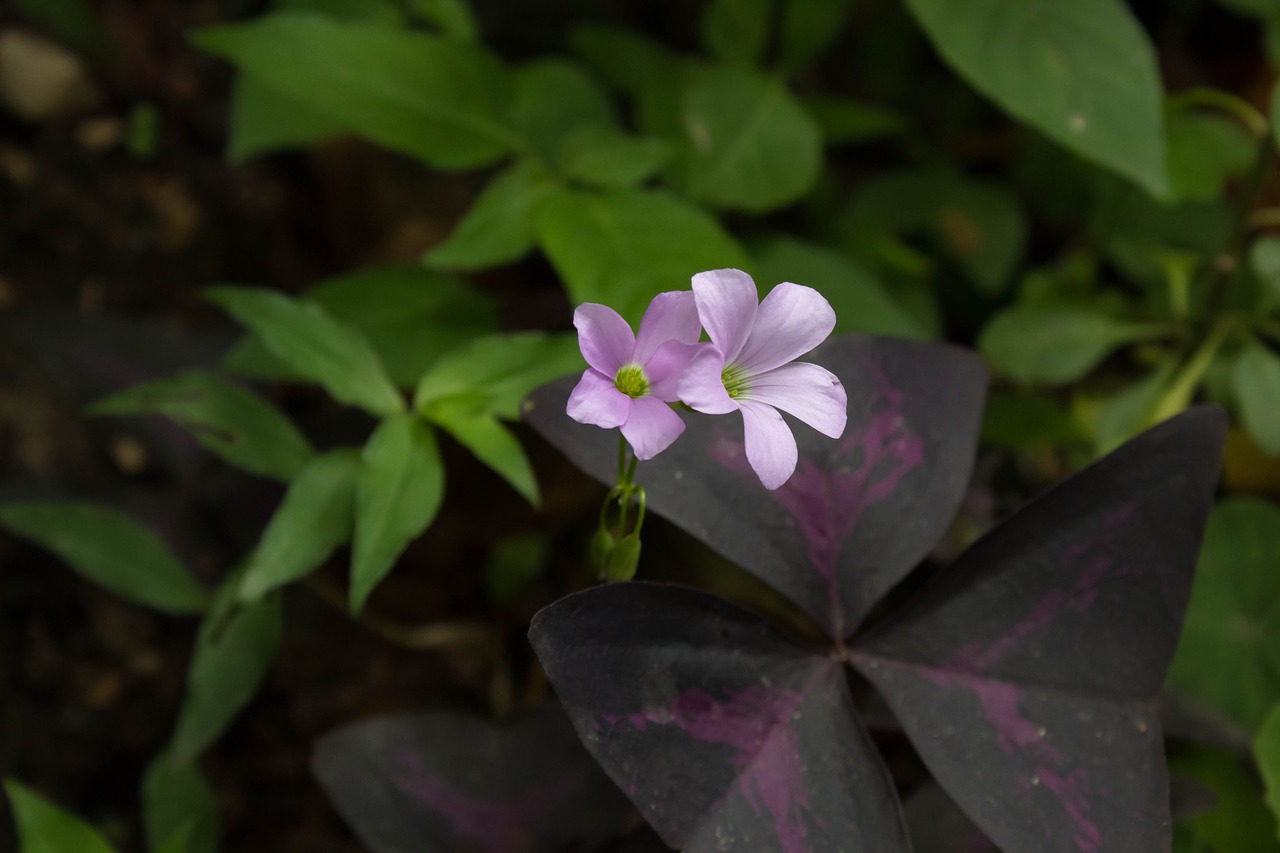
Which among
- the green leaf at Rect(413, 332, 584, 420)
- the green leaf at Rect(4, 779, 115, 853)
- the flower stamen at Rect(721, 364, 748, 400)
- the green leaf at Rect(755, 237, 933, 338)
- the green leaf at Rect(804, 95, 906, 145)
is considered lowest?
the green leaf at Rect(4, 779, 115, 853)

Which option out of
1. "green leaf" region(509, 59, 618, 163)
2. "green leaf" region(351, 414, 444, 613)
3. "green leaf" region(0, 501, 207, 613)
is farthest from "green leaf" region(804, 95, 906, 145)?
"green leaf" region(0, 501, 207, 613)

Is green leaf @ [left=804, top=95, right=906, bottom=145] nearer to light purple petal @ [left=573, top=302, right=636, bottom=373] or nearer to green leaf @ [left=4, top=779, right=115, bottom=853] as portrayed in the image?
light purple petal @ [left=573, top=302, right=636, bottom=373]

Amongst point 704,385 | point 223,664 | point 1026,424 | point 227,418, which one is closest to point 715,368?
point 704,385

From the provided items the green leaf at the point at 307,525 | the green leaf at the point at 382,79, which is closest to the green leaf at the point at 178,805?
the green leaf at the point at 307,525

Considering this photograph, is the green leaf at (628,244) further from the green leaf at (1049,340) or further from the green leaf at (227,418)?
the green leaf at (1049,340)

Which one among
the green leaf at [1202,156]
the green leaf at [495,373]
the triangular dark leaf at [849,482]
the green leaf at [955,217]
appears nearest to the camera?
the triangular dark leaf at [849,482]

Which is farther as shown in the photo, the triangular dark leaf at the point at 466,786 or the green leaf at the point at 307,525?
the triangular dark leaf at the point at 466,786
